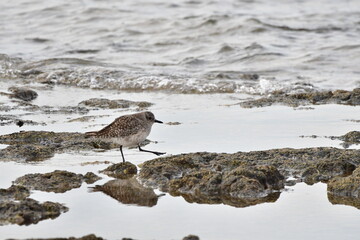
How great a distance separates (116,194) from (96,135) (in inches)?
64.9

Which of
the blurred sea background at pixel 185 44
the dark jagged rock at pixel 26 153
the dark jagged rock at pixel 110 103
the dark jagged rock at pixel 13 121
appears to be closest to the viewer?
the dark jagged rock at pixel 26 153

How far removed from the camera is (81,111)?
11383mm

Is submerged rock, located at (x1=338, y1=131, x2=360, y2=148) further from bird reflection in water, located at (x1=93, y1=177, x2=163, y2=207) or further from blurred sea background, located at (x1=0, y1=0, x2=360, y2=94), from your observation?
blurred sea background, located at (x1=0, y1=0, x2=360, y2=94)

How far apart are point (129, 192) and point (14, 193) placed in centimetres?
116

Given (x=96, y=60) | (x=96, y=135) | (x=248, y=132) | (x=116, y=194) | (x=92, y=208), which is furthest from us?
(x=96, y=60)

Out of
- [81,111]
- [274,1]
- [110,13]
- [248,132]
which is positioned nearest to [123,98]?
[81,111]

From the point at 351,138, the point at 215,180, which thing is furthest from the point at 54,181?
the point at 351,138

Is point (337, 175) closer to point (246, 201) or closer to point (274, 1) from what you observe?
point (246, 201)

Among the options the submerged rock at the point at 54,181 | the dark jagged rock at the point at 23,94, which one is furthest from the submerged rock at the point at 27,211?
the dark jagged rock at the point at 23,94

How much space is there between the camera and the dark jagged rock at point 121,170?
25.2 feet

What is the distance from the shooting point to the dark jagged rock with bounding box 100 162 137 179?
7680mm

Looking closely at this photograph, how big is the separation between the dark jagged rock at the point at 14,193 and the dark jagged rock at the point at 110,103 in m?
5.07

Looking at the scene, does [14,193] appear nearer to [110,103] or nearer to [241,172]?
[241,172]

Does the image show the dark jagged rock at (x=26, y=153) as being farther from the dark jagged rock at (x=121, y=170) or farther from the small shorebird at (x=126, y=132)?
the dark jagged rock at (x=121, y=170)
